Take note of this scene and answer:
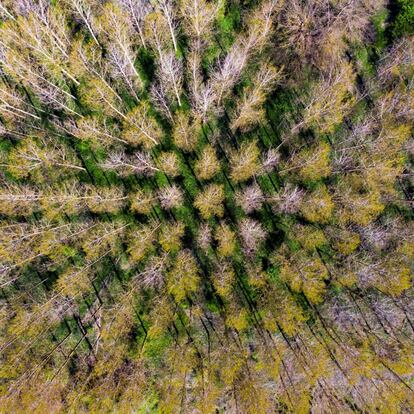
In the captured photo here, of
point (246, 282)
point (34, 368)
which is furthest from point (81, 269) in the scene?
point (246, 282)

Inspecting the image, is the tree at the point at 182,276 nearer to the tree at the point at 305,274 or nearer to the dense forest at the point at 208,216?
the dense forest at the point at 208,216

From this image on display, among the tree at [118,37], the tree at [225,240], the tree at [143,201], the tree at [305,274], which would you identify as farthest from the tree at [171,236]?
the tree at [118,37]

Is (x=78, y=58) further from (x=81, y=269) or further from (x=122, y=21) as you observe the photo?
(x=81, y=269)

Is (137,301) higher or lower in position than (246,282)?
higher

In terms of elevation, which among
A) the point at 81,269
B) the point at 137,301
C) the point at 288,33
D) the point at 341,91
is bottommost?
the point at 137,301

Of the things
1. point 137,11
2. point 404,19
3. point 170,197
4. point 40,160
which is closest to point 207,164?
point 170,197

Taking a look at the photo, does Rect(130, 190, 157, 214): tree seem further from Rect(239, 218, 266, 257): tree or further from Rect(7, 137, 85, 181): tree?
Rect(239, 218, 266, 257): tree

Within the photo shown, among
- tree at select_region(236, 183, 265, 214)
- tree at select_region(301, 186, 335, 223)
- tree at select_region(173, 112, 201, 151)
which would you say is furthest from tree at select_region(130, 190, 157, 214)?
tree at select_region(301, 186, 335, 223)

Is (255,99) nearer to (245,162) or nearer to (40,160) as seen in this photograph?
(245,162)
